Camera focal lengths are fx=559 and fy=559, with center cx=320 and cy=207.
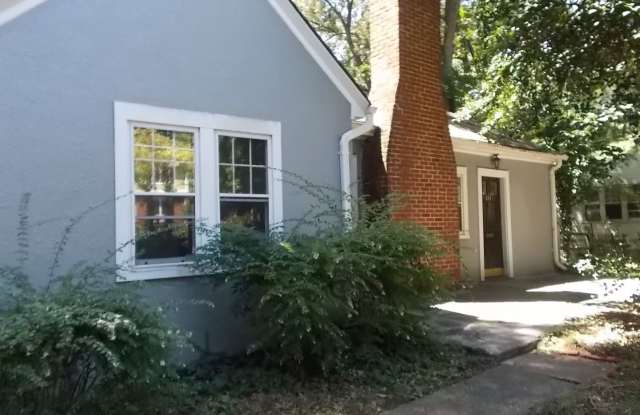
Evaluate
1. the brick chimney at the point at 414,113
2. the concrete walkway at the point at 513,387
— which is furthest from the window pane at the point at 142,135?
the brick chimney at the point at 414,113

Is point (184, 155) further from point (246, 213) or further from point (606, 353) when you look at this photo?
point (606, 353)

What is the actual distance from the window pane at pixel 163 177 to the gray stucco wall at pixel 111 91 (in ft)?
1.64

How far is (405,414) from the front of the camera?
460 centimetres

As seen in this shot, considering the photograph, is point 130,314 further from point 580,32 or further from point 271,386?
point 580,32

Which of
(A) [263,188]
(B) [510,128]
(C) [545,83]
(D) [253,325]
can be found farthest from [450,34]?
(D) [253,325]

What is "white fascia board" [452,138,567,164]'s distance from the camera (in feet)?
35.9

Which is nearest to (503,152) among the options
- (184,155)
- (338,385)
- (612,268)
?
(612,268)

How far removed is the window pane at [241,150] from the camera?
6422mm

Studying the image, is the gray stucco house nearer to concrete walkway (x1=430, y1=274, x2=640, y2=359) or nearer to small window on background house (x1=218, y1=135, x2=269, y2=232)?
small window on background house (x1=218, y1=135, x2=269, y2=232)

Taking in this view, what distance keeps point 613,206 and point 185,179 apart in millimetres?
20751

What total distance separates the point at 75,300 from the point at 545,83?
8.49 m

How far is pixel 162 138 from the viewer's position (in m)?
5.82

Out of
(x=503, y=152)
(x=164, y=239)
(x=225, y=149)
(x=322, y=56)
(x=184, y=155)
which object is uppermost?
(x=322, y=56)

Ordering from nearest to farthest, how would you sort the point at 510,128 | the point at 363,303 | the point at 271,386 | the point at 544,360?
the point at 271,386
the point at 363,303
the point at 544,360
the point at 510,128
